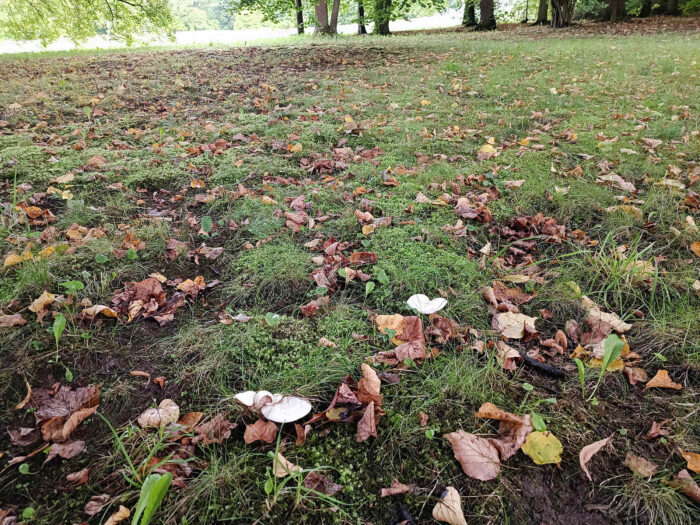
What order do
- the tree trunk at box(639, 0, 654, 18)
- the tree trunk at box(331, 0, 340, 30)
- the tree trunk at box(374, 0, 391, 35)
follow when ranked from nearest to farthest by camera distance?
the tree trunk at box(331, 0, 340, 30)
the tree trunk at box(374, 0, 391, 35)
the tree trunk at box(639, 0, 654, 18)

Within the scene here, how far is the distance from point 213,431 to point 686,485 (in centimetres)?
146

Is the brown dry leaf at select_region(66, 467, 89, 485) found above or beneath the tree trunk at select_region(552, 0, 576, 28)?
beneath

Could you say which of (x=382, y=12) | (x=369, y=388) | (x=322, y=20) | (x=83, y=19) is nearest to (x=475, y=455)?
(x=369, y=388)

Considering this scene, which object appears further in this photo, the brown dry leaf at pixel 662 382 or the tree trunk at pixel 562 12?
the tree trunk at pixel 562 12

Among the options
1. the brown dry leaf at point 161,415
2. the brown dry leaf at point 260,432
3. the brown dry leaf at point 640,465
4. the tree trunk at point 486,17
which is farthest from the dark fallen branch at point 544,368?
the tree trunk at point 486,17

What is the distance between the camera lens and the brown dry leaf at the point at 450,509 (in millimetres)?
1127

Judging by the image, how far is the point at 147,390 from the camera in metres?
1.50

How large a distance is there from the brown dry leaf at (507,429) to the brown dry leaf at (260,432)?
0.71 metres

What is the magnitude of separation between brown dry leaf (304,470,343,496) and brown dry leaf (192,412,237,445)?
0.31 m

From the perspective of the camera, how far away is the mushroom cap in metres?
1.30

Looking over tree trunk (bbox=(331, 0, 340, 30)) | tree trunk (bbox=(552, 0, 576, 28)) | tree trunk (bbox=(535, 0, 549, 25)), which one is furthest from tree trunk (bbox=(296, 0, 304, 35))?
tree trunk (bbox=(535, 0, 549, 25))

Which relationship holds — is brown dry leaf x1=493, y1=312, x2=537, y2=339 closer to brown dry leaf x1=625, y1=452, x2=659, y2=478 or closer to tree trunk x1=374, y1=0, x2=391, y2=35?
brown dry leaf x1=625, y1=452, x2=659, y2=478

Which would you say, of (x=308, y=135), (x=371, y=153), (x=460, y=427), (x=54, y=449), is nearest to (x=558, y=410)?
(x=460, y=427)

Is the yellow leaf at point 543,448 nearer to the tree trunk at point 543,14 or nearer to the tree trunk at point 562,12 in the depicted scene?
the tree trunk at point 562,12
